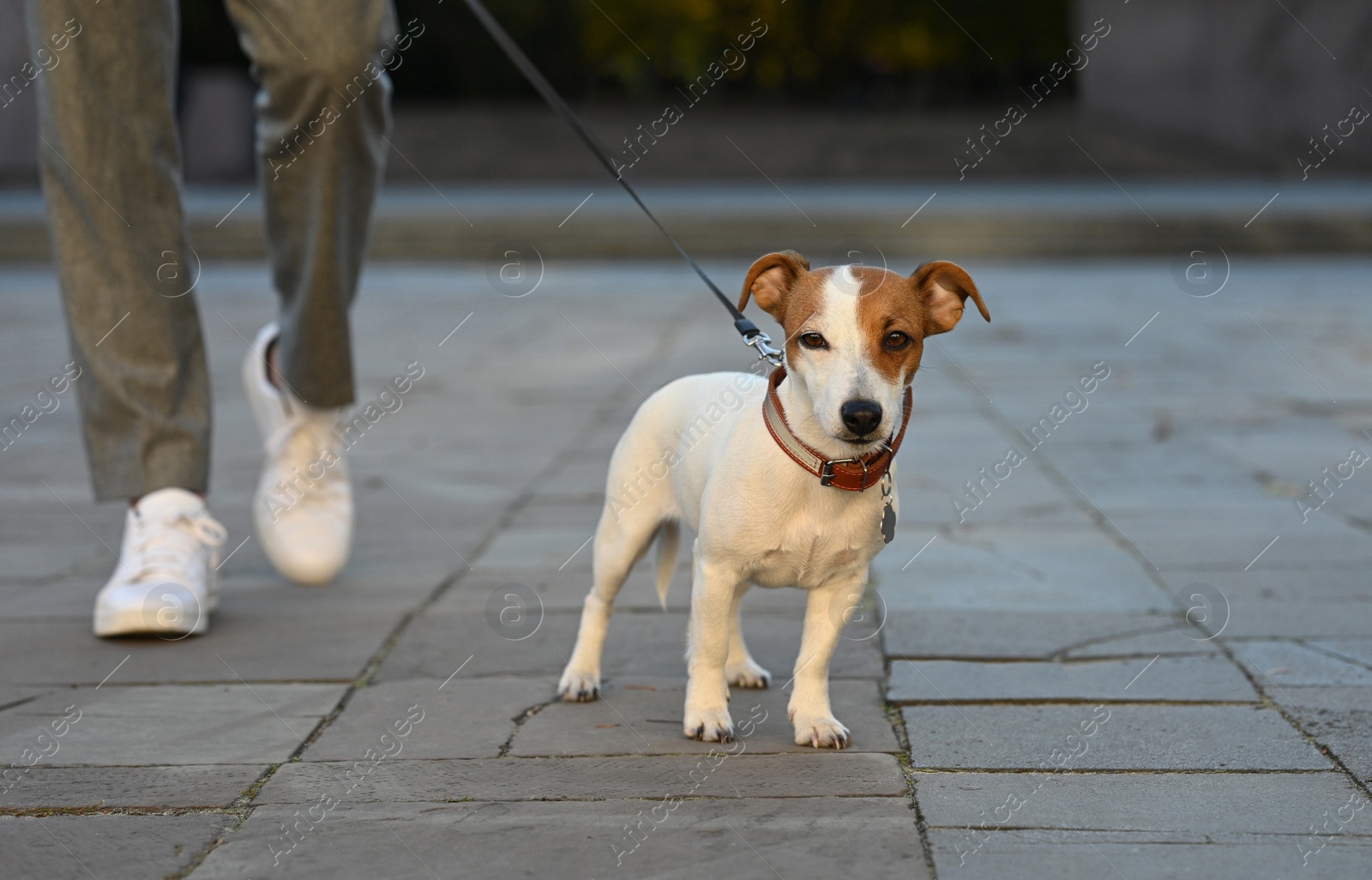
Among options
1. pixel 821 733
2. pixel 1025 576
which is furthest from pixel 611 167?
pixel 1025 576

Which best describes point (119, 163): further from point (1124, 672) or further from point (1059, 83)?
point (1059, 83)

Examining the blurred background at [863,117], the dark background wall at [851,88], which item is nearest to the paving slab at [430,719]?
the blurred background at [863,117]

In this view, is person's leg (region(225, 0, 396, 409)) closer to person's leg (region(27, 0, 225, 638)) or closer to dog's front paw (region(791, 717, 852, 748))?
person's leg (region(27, 0, 225, 638))

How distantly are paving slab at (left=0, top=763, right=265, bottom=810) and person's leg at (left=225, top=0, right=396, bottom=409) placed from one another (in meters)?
1.40

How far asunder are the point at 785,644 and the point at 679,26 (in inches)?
1384

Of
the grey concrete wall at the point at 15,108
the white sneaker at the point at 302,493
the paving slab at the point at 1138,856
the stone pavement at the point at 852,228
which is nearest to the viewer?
the paving slab at the point at 1138,856

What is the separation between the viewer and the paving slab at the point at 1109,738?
236 cm

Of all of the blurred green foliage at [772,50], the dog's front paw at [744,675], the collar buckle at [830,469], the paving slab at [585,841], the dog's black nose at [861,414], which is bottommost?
the blurred green foliage at [772,50]

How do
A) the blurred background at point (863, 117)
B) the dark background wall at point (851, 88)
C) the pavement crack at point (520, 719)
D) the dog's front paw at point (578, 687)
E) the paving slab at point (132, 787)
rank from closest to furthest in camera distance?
the paving slab at point (132, 787)
the pavement crack at point (520, 719)
the dog's front paw at point (578, 687)
the blurred background at point (863, 117)
the dark background wall at point (851, 88)

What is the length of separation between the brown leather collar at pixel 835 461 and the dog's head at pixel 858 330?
0.04 m

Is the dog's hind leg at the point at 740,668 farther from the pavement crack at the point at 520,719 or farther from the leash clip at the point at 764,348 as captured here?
the leash clip at the point at 764,348

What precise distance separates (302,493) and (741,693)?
4.47 feet

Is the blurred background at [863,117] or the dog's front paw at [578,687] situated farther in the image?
the blurred background at [863,117]

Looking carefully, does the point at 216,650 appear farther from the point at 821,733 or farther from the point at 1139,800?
the point at 1139,800
